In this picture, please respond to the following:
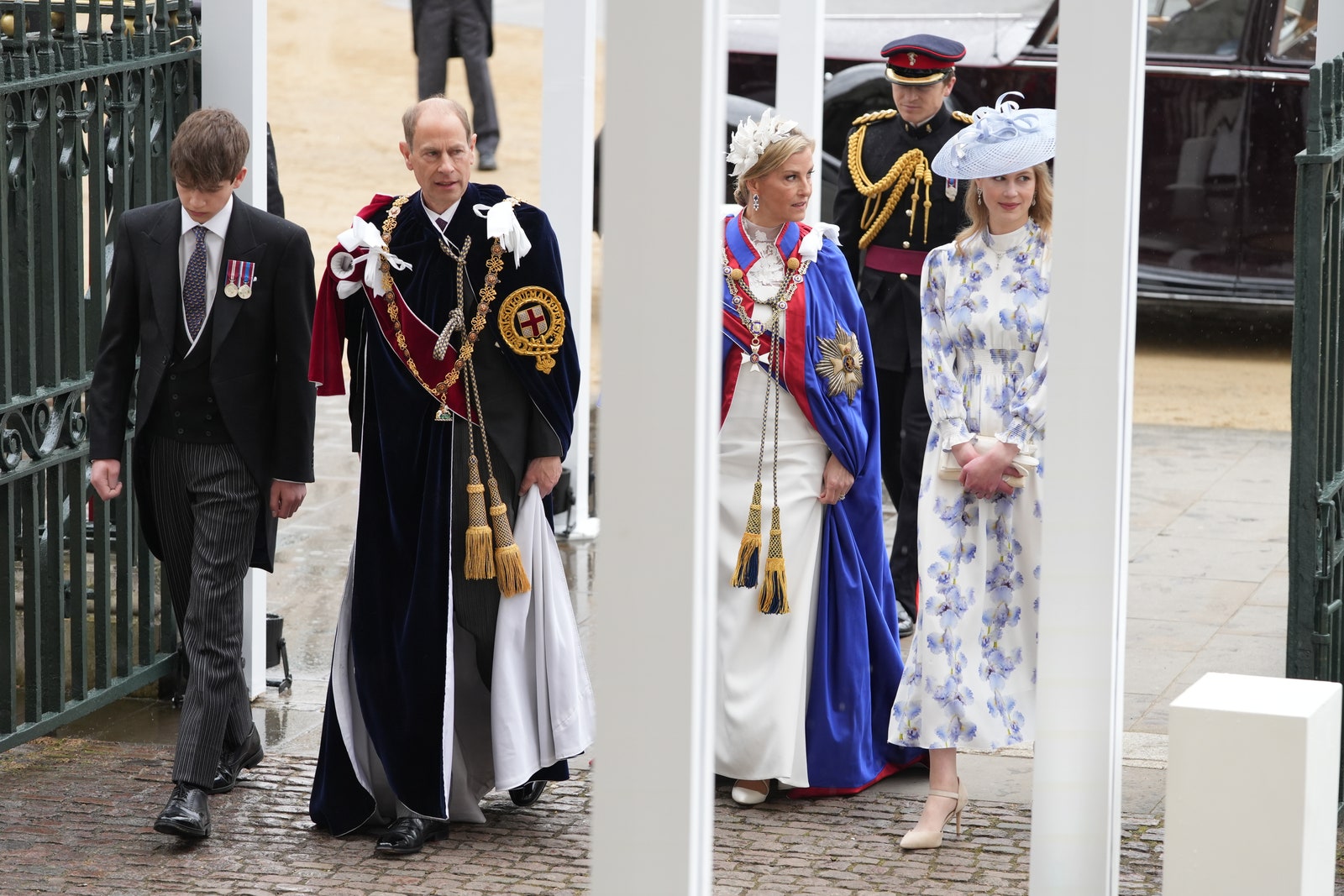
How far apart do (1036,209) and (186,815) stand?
265cm

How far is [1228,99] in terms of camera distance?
1186cm

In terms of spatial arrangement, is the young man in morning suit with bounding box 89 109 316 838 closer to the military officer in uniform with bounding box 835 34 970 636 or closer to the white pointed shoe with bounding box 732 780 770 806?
the white pointed shoe with bounding box 732 780 770 806

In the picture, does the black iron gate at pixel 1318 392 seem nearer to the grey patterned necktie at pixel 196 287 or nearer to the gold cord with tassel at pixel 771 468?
the gold cord with tassel at pixel 771 468

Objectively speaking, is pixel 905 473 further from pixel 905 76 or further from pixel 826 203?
pixel 826 203

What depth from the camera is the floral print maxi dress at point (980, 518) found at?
5.12m

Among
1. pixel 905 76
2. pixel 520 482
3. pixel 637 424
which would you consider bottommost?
pixel 520 482

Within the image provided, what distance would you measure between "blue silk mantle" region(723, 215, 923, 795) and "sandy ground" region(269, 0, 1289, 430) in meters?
5.56

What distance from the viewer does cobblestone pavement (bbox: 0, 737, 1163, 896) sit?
4762 mm

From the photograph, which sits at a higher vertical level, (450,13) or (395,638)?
(450,13)

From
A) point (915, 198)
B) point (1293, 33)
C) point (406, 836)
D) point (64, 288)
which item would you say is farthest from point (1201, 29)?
point (406, 836)

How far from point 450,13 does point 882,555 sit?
1073cm

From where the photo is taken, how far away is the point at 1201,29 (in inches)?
472

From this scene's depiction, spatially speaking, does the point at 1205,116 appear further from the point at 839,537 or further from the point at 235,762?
the point at 235,762

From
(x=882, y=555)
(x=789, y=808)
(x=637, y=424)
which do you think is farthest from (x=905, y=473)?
(x=637, y=424)
